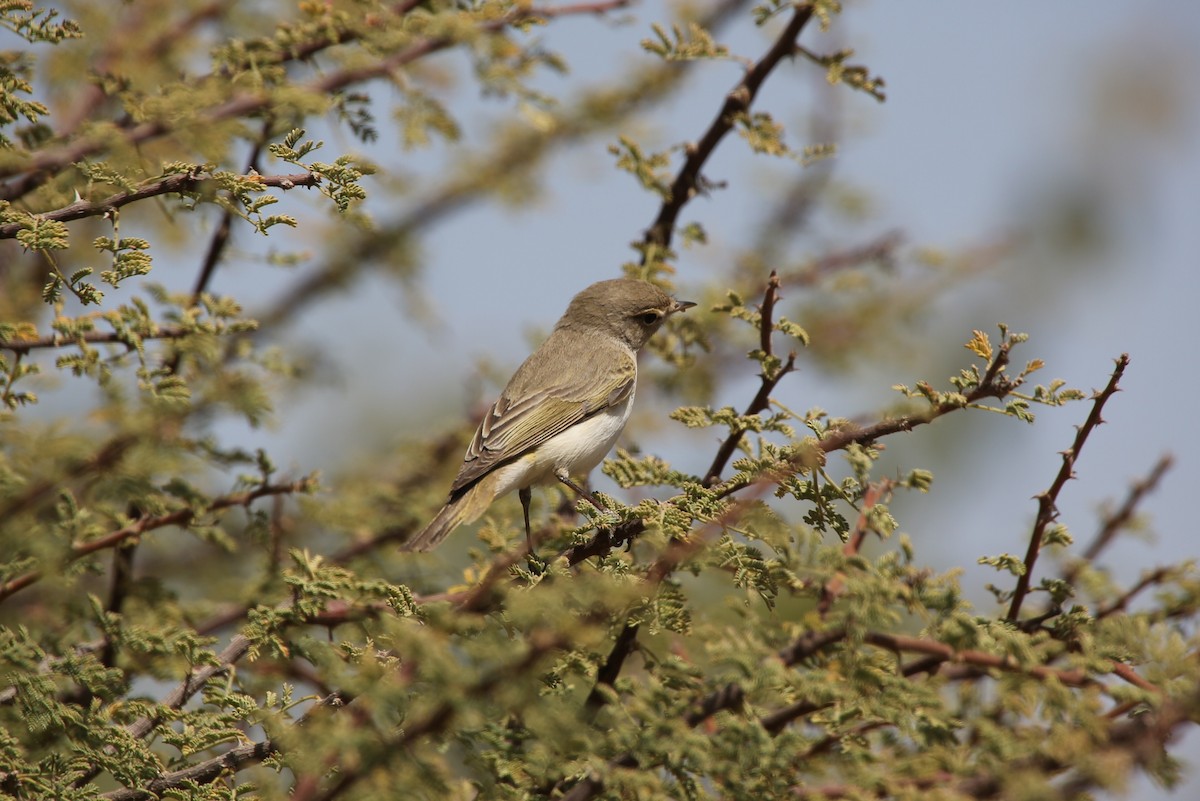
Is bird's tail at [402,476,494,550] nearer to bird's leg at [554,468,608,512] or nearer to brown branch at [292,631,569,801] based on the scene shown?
bird's leg at [554,468,608,512]

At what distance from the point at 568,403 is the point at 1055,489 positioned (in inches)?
134

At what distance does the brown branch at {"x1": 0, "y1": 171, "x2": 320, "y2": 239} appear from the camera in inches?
104

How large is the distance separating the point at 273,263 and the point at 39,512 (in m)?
1.28

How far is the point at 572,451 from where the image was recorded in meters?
5.54

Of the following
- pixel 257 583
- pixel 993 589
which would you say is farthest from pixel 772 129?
pixel 257 583

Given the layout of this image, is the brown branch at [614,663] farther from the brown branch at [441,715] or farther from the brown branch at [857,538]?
the brown branch at [441,715]

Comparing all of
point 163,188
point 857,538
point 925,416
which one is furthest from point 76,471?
point 925,416

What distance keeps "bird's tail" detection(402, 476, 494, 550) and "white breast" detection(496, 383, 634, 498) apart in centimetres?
38

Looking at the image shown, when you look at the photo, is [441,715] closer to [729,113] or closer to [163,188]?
[163,188]

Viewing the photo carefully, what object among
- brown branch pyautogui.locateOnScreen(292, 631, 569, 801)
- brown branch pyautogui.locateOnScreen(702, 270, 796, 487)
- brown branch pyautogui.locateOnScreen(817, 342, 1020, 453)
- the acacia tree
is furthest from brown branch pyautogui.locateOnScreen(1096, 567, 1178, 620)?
brown branch pyautogui.locateOnScreen(292, 631, 569, 801)

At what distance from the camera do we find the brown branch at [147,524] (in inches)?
124

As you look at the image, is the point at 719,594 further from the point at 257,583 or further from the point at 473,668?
the point at 473,668

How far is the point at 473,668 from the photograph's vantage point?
195cm

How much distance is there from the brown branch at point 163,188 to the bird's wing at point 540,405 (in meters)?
2.34
